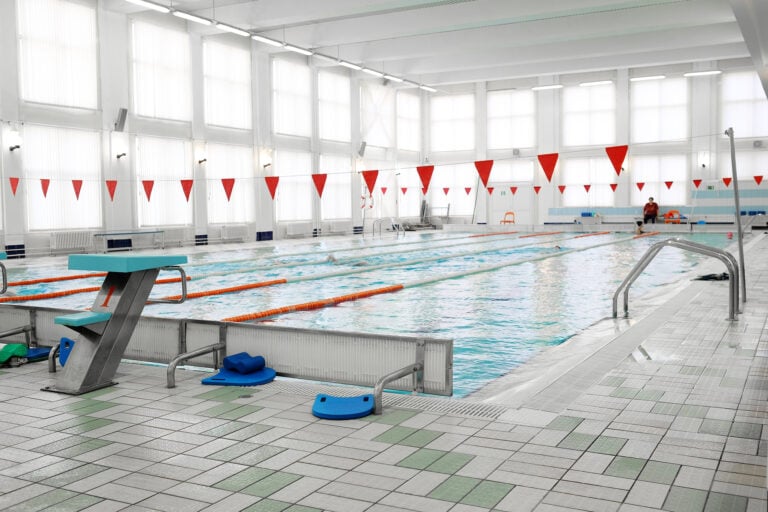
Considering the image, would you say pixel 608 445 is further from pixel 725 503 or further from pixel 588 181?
pixel 588 181

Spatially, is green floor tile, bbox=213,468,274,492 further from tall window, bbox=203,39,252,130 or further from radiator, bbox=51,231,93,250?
tall window, bbox=203,39,252,130

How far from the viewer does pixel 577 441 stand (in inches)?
134

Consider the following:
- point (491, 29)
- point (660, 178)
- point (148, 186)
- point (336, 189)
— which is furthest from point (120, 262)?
point (660, 178)

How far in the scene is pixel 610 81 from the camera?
32.0m

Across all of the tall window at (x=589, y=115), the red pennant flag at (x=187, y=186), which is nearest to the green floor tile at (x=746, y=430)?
the red pennant flag at (x=187, y=186)

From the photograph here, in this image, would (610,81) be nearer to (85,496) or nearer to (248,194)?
(248,194)

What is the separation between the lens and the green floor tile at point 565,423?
3.62 m

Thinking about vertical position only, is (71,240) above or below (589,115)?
below

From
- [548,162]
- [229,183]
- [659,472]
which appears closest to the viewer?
[659,472]

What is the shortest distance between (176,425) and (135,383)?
1.04 metres

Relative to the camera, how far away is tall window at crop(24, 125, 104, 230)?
17984mm

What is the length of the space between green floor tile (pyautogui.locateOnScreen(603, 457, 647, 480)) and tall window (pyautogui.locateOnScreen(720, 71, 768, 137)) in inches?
1193

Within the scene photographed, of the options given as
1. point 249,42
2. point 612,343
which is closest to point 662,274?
point 612,343

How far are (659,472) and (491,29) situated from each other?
21.6m
